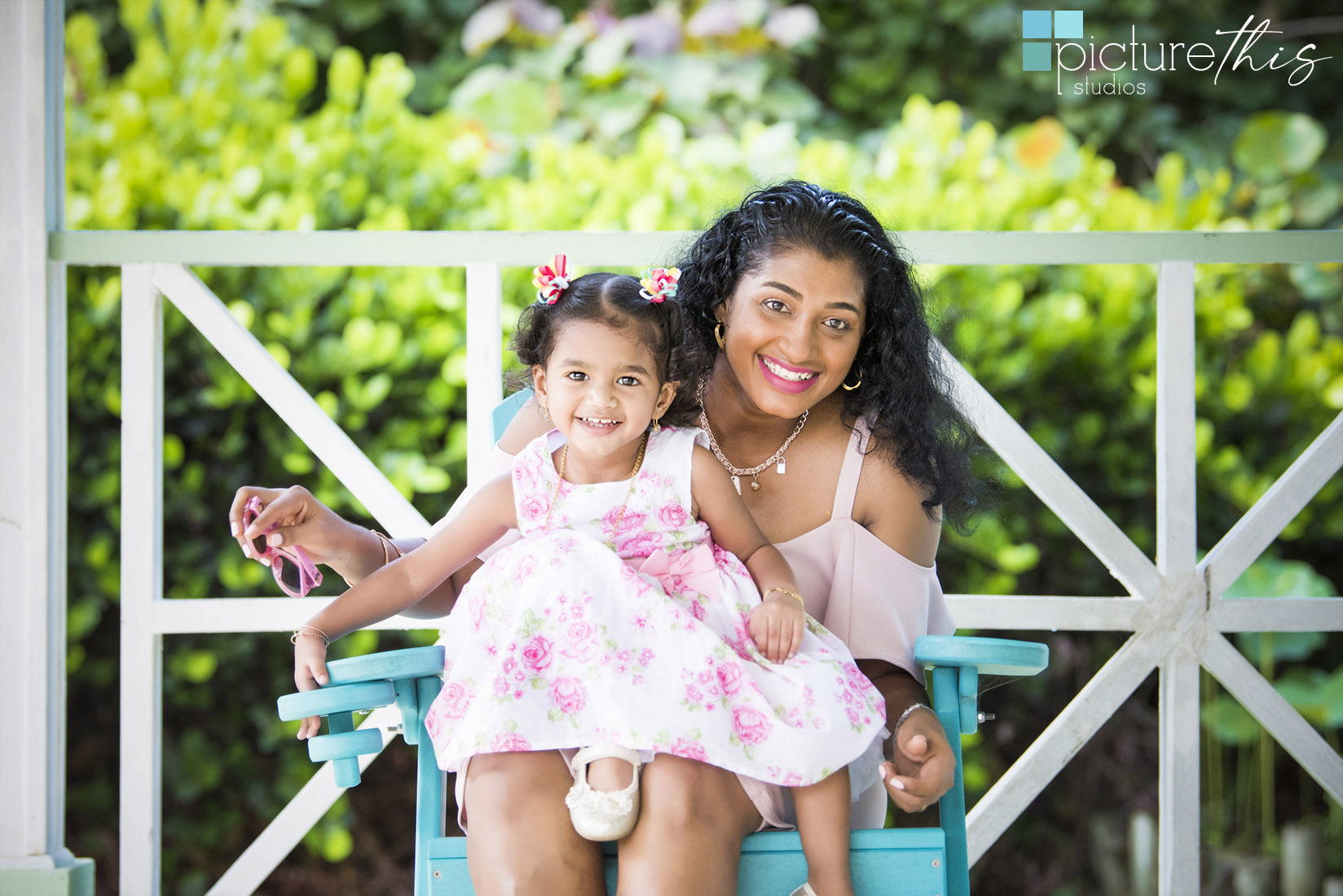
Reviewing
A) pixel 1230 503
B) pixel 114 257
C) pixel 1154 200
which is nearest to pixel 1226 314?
pixel 1230 503

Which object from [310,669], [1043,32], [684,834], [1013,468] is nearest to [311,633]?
[310,669]

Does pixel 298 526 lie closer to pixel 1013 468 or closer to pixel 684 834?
pixel 684 834

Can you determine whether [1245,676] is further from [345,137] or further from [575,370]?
[345,137]

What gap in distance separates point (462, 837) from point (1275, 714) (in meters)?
1.71

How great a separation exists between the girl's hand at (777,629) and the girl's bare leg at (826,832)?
0.60 feet

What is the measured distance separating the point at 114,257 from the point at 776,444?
4.53 ft

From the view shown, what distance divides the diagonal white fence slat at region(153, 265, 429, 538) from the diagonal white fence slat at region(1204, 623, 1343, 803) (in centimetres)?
162

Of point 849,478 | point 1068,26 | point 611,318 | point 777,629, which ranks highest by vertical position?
point 1068,26

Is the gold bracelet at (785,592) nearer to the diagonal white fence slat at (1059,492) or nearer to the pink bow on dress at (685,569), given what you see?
the pink bow on dress at (685,569)

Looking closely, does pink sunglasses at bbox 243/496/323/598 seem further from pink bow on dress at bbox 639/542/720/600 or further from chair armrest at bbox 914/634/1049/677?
chair armrest at bbox 914/634/1049/677

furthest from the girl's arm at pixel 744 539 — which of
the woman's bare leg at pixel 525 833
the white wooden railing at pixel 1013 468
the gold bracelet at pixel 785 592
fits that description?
the white wooden railing at pixel 1013 468

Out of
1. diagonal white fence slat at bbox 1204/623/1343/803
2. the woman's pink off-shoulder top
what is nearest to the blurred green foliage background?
diagonal white fence slat at bbox 1204/623/1343/803

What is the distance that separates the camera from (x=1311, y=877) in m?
3.11

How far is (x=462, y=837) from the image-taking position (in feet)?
5.07
